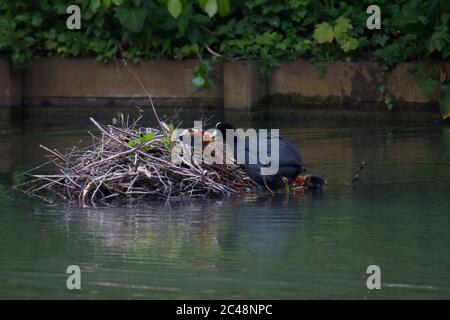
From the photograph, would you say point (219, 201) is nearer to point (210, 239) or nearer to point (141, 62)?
point (210, 239)

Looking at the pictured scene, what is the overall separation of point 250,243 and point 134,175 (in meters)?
1.84

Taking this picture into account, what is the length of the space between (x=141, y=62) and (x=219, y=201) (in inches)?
266

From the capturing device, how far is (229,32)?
1577 centimetres

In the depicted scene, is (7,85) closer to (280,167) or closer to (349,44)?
(349,44)

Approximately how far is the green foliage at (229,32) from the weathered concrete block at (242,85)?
193 millimetres

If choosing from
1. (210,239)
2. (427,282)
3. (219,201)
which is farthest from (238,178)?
(427,282)

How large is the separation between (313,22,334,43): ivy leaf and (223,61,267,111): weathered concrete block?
87 centimetres

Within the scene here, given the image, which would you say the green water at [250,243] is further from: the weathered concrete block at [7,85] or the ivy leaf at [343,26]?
the weathered concrete block at [7,85]

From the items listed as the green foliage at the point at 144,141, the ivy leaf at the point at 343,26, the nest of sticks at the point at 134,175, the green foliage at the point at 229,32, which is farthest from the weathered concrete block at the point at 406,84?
the green foliage at the point at 144,141

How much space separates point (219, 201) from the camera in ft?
31.1

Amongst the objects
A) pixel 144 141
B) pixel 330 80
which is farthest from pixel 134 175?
pixel 330 80

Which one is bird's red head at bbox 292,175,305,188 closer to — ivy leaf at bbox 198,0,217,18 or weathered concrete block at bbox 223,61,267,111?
ivy leaf at bbox 198,0,217,18

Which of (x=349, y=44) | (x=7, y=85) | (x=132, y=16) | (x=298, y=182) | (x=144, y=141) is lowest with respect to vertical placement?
(x=298, y=182)
